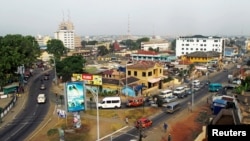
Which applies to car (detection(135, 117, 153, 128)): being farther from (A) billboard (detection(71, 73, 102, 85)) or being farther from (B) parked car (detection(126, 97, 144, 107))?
(A) billboard (detection(71, 73, 102, 85))

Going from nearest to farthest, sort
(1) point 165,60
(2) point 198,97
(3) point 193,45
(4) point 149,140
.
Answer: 1. (4) point 149,140
2. (2) point 198,97
3. (1) point 165,60
4. (3) point 193,45

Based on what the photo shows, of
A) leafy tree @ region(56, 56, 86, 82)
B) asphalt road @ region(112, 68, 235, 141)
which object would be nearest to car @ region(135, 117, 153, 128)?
asphalt road @ region(112, 68, 235, 141)

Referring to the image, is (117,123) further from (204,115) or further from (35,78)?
(35,78)

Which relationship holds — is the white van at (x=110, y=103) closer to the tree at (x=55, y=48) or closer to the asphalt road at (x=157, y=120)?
the asphalt road at (x=157, y=120)

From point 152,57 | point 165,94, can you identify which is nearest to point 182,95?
point 165,94

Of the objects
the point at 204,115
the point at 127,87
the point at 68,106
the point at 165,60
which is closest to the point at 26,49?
the point at 127,87

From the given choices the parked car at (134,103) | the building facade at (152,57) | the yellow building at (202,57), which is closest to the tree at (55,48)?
the building facade at (152,57)

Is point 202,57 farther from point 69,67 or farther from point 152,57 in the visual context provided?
point 69,67
